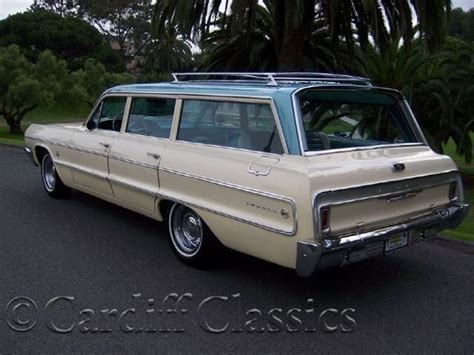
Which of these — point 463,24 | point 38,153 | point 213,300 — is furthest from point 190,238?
point 463,24

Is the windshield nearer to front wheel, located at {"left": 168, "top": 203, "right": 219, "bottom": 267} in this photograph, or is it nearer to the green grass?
front wheel, located at {"left": 168, "top": 203, "right": 219, "bottom": 267}

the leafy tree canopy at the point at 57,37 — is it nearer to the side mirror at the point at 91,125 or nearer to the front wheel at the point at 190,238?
the side mirror at the point at 91,125

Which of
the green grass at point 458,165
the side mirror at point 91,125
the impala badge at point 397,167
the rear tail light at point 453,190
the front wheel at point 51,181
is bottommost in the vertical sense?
the green grass at point 458,165

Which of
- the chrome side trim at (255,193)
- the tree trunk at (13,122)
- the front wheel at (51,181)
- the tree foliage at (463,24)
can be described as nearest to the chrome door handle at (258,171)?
the chrome side trim at (255,193)

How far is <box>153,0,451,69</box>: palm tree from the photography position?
368 inches

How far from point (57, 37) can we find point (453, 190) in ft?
162

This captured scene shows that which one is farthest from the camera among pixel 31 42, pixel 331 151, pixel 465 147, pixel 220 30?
pixel 31 42

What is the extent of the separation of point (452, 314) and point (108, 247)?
3189 millimetres

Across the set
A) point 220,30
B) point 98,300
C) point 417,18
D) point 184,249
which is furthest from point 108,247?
point 220,30

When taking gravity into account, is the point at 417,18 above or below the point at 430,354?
above

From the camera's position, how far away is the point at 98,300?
4.16 meters

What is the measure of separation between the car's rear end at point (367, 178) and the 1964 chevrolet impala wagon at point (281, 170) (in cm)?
1

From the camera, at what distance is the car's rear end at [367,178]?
12.6ft

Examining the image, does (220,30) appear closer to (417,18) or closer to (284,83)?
(417,18)
